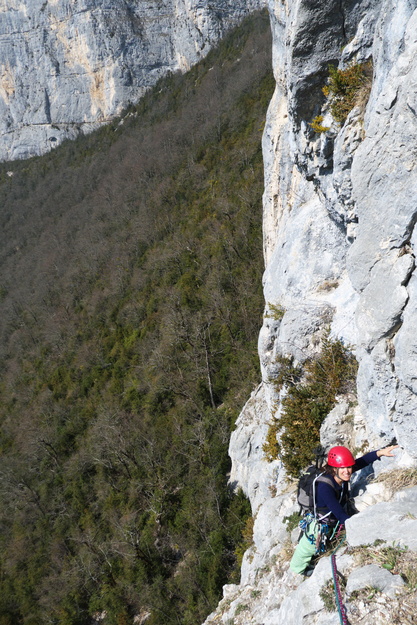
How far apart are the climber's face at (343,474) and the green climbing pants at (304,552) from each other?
0.60 meters

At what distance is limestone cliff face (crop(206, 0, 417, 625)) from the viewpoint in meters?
4.21

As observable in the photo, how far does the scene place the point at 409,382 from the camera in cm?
434

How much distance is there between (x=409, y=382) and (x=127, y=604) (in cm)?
2779

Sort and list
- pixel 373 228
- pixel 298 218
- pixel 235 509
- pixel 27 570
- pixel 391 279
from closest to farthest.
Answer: pixel 391 279 < pixel 373 228 < pixel 298 218 < pixel 235 509 < pixel 27 570

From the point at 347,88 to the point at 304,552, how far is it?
7240 millimetres

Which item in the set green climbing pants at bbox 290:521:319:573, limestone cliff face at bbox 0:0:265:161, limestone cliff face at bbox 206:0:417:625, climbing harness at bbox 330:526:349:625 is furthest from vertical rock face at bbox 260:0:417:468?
limestone cliff face at bbox 0:0:265:161

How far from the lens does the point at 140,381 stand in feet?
111

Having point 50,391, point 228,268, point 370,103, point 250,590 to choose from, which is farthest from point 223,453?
point 50,391

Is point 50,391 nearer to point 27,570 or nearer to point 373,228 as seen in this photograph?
point 27,570

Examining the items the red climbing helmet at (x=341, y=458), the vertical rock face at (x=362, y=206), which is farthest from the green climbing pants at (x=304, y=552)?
the vertical rock face at (x=362, y=206)

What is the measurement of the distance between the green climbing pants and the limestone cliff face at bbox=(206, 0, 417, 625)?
27 cm

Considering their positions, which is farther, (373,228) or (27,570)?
(27,570)

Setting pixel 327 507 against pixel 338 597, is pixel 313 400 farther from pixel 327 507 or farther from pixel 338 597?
pixel 338 597

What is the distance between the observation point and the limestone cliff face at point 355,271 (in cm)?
421
